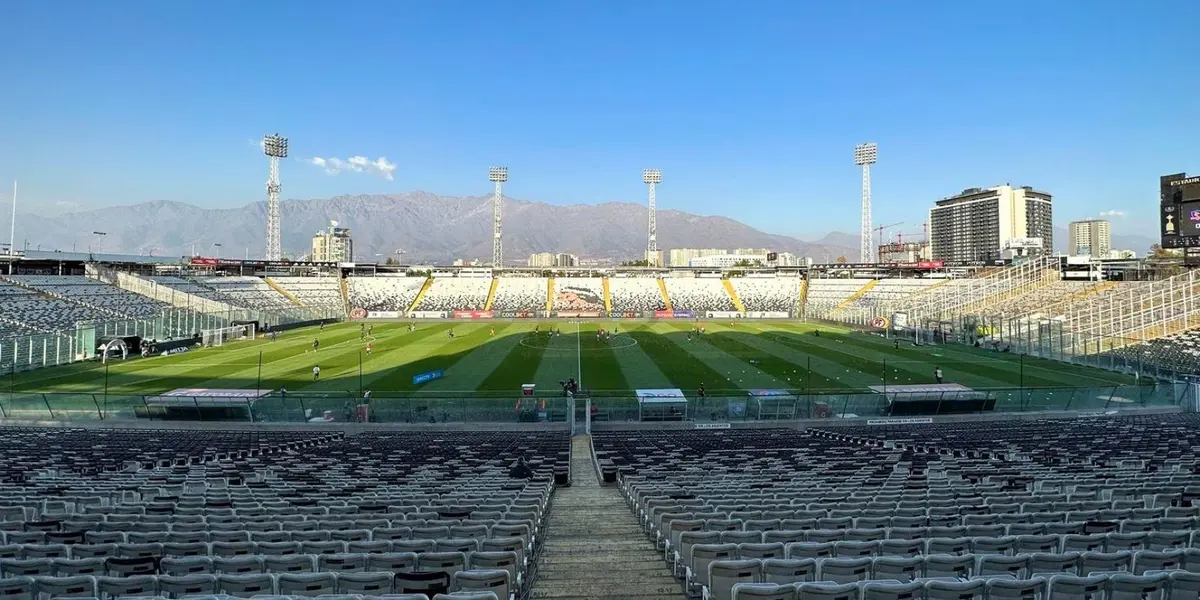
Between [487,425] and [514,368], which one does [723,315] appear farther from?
[487,425]

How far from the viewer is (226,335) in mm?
61250

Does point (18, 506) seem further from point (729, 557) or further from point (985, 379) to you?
point (985, 379)

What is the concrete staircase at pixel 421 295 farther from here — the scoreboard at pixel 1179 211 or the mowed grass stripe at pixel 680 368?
the scoreboard at pixel 1179 211

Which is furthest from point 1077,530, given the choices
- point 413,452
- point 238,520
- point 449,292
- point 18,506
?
point 449,292

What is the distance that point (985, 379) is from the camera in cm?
4044

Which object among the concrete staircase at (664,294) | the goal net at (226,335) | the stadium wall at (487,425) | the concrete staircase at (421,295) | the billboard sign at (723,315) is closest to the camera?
the stadium wall at (487,425)

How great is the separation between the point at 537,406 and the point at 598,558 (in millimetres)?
18706

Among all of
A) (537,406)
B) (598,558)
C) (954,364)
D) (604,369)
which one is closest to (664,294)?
(954,364)

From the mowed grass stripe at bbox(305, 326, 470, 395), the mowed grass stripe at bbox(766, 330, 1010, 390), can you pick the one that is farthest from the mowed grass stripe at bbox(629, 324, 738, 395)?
the mowed grass stripe at bbox(305, 326, 470, 395)

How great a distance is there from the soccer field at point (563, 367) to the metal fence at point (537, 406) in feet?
16.0

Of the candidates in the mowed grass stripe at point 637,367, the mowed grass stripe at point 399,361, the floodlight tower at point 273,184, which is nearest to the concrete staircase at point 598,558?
the mowed grass stripe at point 637,367

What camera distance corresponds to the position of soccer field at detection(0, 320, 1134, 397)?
37969mm

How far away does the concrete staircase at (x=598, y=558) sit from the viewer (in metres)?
7.02

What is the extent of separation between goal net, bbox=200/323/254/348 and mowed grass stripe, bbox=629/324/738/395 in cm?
3801
